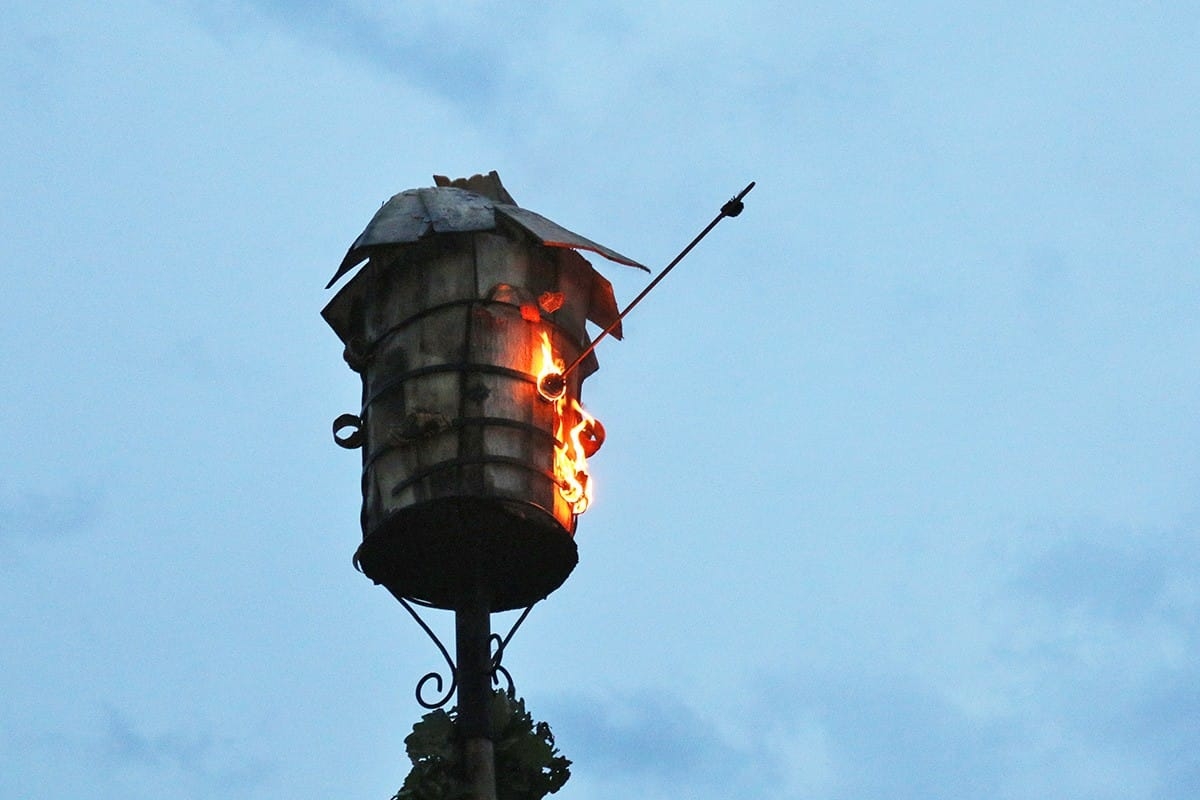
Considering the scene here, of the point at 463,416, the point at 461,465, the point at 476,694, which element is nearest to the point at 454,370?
the point at 463,416

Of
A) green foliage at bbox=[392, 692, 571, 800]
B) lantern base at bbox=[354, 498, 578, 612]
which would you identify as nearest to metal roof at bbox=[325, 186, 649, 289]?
lantern base at bbox=[354, 498, 578, 612]

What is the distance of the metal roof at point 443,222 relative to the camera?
11930 mm

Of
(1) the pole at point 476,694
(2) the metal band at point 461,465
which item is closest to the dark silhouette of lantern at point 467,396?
(2) the metal band at point 461,465

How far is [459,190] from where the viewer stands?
12.6m

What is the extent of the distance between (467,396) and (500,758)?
1.88 m

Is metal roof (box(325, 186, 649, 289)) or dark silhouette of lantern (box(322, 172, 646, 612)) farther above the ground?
metal roof (box(325, 186, 649, 289))

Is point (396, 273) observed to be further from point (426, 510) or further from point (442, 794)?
point (442, 794)

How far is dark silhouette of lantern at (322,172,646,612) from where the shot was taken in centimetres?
1127

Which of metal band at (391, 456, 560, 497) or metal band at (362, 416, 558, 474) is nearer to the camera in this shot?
metal band at (391, 456, 560, 497)

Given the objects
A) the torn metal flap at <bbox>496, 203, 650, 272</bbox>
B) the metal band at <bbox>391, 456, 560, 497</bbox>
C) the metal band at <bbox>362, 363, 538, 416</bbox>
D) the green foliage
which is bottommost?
the green foliage

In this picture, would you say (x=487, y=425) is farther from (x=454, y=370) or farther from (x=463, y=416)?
(x=454, y=370)

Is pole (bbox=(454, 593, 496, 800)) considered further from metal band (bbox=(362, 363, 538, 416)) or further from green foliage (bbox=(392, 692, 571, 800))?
metal band (bbox=(362, 363, 538, 416))

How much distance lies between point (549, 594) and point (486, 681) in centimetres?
76

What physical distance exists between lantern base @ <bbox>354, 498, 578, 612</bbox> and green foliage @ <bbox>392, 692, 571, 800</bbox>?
68 centimetres
